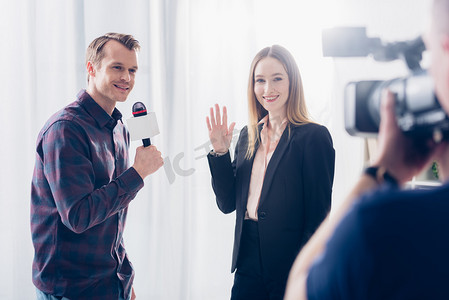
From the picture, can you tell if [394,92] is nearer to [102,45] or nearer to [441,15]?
[441,15]

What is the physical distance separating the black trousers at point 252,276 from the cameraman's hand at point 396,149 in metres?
1.08

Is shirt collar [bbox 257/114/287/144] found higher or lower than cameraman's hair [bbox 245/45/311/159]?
lower

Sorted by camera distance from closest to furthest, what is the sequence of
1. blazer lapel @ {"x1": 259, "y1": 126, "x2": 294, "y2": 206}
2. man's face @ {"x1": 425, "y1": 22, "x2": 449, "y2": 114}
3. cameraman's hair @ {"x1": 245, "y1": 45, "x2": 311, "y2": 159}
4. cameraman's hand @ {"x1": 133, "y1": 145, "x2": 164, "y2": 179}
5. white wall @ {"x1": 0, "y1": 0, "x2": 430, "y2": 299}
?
man's face @ {"x1": 425, "y1": 22, "x2": 449, "y2": 114}, cameraman's hand @ {"x1": 133, "y1": 145, "x2": 164, "y2": 179}, blazer lapel @ {"x1": 259, "y1": 126, "x2": 294, "y2": 206}, cameraman's hair @ {"x1": 245, "y1": 45, "x2": 311, "y2": 159}, white wall @ {"x1": 0, "y1": 0, "x2": 430, "y2": 299}

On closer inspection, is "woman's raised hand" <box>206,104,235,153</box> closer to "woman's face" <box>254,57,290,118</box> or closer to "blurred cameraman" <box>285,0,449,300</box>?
"woman's face" <box>254,57,290,118</box>

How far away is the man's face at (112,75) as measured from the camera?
157cm

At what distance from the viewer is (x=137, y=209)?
2492 millimetres

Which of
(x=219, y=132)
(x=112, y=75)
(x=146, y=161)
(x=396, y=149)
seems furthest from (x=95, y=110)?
(x=396, y=149)

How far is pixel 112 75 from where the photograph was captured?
61.9 inches

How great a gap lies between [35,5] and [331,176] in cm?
182

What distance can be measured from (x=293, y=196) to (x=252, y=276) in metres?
0.34

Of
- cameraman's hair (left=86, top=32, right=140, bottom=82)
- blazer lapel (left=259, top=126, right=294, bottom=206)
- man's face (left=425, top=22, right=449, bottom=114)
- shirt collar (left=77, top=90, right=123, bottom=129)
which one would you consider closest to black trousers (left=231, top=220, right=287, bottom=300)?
blazer lapel (left=259, top=126, right=294, bottom=206)

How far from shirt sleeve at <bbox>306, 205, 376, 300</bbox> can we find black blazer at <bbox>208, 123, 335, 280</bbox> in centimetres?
105

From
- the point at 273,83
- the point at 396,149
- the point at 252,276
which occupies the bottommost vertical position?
the point at 252,276

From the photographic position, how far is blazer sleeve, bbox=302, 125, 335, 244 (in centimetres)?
152
